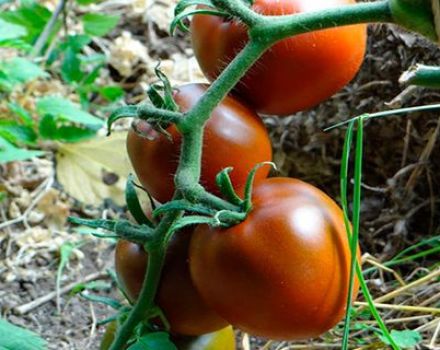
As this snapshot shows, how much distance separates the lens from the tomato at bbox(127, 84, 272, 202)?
0.75 metres

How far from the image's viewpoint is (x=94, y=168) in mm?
1365

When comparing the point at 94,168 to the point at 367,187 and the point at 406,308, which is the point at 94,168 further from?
the point at 406,308

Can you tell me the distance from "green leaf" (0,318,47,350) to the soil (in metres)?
0.27

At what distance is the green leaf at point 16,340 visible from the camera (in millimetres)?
754

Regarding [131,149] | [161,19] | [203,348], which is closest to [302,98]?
[131,149]

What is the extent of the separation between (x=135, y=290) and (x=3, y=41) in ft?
1.62

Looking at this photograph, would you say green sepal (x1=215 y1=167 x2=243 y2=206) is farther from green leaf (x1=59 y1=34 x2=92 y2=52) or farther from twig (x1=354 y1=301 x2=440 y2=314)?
green leaf (x1=59 y1=34 x2=92 y2=52)

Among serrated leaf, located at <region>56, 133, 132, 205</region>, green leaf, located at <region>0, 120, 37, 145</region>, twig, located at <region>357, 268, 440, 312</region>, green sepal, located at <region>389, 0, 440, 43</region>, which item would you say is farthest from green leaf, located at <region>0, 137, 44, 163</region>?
green sepal, located at <region>389, 0, 440, 43</region>

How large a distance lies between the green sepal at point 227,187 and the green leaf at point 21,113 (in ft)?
2.19

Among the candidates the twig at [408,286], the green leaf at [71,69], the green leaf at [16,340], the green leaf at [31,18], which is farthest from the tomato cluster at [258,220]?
the green leaf at [31,18]

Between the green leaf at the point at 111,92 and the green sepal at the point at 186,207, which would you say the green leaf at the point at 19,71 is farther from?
the green sepal at the point at 186,207

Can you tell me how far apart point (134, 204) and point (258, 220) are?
149 mm

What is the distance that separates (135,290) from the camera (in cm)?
83

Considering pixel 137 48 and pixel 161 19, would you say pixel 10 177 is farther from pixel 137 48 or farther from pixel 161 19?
pixel 161 19
